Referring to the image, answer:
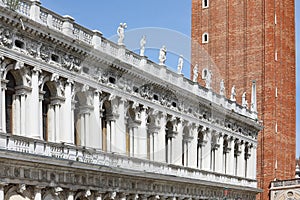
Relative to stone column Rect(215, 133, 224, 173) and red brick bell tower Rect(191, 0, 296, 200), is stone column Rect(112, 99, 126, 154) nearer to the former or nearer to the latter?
stone column Rect(215, 133, 224, 173)

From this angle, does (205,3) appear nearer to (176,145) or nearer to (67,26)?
(176,145)

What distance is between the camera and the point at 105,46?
26844mm

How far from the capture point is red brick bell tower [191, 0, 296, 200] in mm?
50688

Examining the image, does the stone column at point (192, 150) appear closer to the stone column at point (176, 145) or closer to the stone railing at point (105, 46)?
the stone column at point (176, 145)

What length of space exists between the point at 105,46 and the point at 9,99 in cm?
611

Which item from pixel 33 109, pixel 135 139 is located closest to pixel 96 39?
pixel 33 109

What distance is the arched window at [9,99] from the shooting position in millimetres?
21547

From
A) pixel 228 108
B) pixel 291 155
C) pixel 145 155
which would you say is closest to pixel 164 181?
pixel 145 155

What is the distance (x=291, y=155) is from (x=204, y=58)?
35.6 ft

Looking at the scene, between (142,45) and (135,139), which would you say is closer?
(135,139)

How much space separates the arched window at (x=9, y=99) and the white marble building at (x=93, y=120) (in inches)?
1.3

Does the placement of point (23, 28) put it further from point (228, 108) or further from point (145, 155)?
point (228, 108)

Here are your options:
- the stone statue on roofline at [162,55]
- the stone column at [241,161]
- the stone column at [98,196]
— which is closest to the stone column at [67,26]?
the stone column at [98,196]

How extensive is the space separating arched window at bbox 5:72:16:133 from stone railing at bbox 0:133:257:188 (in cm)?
94
